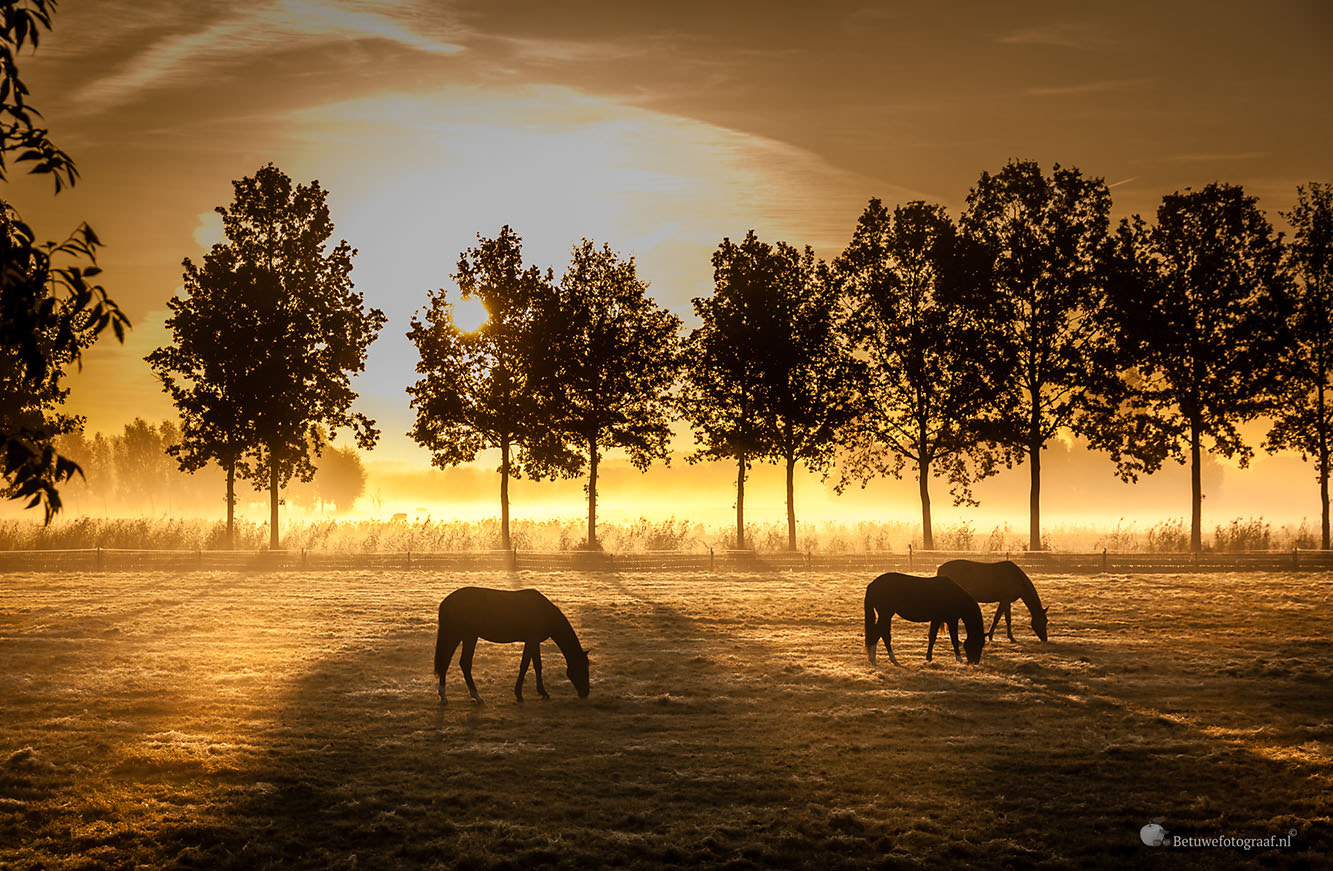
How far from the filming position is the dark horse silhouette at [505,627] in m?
19.0

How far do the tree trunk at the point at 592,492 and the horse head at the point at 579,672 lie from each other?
113 ft

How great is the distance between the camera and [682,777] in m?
14.1

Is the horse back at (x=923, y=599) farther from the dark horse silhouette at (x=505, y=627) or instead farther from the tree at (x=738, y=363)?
the tree at (x=738, y=363)

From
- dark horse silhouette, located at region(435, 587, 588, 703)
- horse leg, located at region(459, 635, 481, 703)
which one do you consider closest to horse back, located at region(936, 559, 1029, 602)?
dark horse silhouette, located at region(435, 587, 588, 703)

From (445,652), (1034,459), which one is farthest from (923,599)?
(1034,459)

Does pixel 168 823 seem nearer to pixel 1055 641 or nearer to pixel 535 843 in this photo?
pixel 535 843

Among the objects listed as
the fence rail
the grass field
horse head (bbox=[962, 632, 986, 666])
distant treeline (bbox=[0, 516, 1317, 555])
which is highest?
distant treeline (bbox=[0, 516, 1317, 555])

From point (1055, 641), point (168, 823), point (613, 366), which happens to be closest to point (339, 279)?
point (613, 366)

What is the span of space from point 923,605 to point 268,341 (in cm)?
4136

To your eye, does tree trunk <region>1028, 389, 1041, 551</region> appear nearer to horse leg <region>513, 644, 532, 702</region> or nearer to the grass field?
the grass field

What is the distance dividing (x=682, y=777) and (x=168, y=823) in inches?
244

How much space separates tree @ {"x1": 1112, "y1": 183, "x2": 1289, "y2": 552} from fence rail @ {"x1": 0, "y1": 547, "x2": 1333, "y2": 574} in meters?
7.95

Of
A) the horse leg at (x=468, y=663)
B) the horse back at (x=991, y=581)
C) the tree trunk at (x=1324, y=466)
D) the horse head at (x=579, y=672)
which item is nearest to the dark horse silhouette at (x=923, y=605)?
the horse back at (x=991, y=581)

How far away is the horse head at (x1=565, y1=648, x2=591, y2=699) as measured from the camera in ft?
63.0
